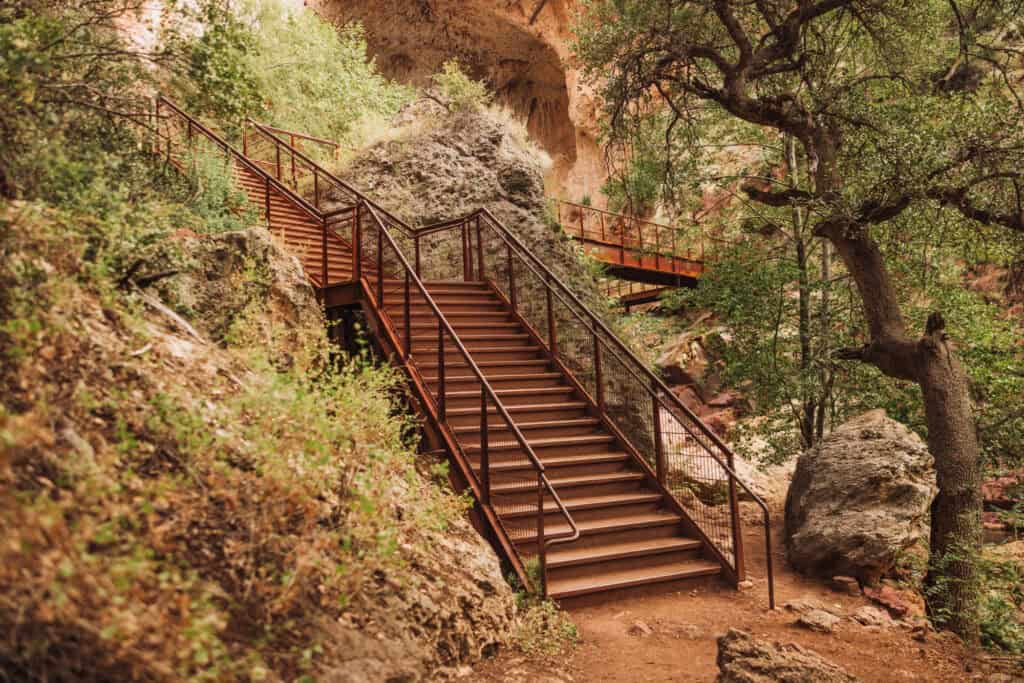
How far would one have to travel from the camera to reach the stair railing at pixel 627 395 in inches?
260

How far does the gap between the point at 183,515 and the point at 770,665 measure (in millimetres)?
2961

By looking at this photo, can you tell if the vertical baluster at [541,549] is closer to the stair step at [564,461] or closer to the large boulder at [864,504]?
the stair step at [564,461]

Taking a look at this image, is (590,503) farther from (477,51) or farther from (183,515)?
(477,51)

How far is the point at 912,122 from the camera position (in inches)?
318

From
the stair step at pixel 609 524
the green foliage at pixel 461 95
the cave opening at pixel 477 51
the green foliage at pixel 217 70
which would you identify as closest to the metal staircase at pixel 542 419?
the stair step at pixel 609 524

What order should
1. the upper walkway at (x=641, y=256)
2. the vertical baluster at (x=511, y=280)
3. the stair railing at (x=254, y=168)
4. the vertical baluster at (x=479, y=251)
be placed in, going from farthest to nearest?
the upper walkway at (x=641, y=256)
the vertical baluster at (x=479, y=251)
the vertical baluster at (x=511, y=280)
the stair railing at (x=254, y=168)

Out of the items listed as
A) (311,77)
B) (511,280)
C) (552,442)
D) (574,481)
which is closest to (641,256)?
(511,280)

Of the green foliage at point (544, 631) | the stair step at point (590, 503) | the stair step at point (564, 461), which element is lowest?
the green foliage at point (544, 631)

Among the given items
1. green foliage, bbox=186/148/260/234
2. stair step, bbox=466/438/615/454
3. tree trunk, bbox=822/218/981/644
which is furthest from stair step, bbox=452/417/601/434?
tree trunk, bbox=822/218/981/644

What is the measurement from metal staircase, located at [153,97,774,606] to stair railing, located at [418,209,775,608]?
0.02 metres

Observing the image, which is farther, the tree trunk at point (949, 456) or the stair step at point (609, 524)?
the tree trunk at point (949, 456)

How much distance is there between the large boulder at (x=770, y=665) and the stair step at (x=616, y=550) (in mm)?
2016

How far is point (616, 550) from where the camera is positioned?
622 cm

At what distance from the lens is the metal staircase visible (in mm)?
6121
